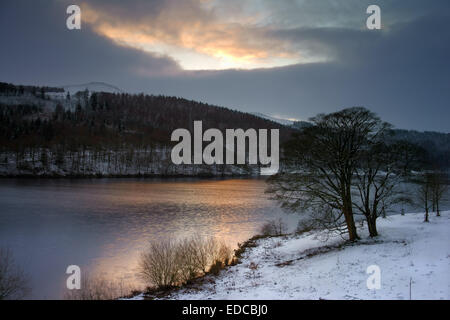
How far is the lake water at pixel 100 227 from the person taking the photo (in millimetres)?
20250

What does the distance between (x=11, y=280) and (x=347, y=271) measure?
17.4 metres

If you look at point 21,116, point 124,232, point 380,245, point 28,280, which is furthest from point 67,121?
point 380,245

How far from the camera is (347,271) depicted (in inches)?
541

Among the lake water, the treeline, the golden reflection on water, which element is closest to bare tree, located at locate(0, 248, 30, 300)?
the lake water

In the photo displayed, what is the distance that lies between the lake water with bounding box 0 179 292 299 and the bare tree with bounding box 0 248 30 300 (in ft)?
1.69

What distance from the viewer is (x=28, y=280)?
1784cm

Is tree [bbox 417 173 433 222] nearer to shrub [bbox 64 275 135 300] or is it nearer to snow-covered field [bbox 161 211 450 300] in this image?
snow-covered field [bbox 161 211 450 300]

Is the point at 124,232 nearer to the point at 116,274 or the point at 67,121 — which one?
the point at 116,274

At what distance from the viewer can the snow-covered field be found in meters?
10.9

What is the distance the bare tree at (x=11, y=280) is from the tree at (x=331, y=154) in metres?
15.7

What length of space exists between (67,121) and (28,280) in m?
182

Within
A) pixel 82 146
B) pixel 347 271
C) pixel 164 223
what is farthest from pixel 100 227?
pixel 82 146

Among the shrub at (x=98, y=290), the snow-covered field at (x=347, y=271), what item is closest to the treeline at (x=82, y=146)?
the shrub at (x=98, y=290)

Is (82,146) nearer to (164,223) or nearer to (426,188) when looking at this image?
(164,223)
